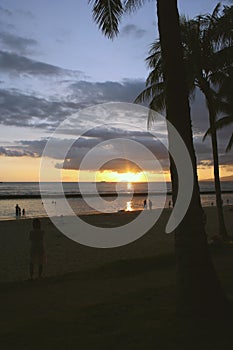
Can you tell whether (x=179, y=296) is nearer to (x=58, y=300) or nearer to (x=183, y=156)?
(x=183, y=156)

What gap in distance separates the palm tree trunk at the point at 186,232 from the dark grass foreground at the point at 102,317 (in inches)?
10.6

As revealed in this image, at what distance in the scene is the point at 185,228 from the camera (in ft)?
17.3

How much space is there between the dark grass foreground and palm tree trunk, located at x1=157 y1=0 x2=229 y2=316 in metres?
0.27

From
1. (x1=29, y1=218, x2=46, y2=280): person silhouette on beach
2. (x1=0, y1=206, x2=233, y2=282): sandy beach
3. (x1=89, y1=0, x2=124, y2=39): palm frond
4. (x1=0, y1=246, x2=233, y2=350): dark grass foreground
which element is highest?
(x1=89, y1=0, x2=124, y2=39): palm frond

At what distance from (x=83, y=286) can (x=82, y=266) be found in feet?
15.7

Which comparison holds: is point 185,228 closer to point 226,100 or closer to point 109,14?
point 109,14

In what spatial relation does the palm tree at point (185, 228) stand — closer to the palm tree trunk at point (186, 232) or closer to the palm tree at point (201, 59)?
the palm tree trunk at point (186, 232)

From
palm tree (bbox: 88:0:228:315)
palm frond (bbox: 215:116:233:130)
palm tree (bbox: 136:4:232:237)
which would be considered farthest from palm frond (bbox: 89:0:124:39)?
palm frond (bbox: 215:116:233:130)

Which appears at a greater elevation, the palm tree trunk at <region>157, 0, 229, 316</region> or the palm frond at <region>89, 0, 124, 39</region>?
the palm frond at <region>89, 0, 124, 39</region>

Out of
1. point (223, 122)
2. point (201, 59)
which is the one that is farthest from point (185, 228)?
point (223, 122)

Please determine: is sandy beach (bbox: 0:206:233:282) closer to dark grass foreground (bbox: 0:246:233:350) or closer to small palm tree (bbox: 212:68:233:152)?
dark grass foreground (bbox: 0:246:233:350)

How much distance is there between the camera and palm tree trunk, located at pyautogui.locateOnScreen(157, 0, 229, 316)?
525 centimetres

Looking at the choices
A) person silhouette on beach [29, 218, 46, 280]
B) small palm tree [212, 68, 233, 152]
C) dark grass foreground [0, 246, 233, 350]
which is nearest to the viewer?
dark grass foreground [0, 246, 233, 350]

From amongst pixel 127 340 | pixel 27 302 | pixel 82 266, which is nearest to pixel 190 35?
pixel 82 266
